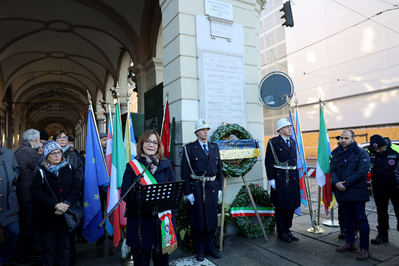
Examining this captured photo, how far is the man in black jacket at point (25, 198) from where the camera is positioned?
389 centimetres

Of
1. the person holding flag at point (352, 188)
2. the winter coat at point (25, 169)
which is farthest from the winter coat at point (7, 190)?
the person holding flag at point (352, 188)

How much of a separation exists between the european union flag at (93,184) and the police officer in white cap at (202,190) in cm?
133

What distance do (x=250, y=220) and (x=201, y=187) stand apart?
4.89ft

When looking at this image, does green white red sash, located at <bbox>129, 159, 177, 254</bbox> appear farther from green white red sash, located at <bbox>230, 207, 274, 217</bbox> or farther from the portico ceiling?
the portico ceiling

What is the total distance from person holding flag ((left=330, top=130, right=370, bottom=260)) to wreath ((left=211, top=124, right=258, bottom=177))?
4.35 feet

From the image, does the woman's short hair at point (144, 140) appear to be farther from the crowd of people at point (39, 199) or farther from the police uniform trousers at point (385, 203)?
the police uniform trousers at point (385, 203)

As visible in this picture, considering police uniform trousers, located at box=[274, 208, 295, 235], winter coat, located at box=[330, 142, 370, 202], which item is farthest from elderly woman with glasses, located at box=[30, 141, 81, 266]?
winter coat, located at box=[330, 142, 370, 202]

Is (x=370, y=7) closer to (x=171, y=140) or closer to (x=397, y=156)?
(x=397, y=156)

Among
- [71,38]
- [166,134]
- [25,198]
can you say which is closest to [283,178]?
[166,134]

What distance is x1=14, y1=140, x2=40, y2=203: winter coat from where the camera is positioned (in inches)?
154

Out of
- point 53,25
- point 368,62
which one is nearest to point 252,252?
point 53,25

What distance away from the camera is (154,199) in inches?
96.0

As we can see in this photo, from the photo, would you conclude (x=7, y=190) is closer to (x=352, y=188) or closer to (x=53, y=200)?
(x=53, y=200)

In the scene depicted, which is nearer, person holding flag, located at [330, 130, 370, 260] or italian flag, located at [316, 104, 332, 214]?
person holding flag, located at [330, 130, 370, 260]
